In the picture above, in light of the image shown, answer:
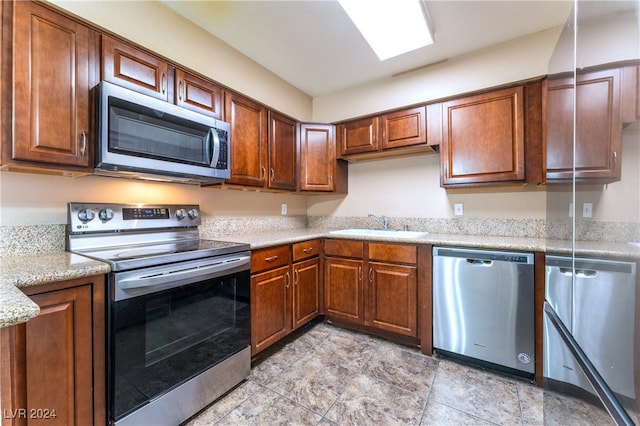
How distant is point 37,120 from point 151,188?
0.72 meters

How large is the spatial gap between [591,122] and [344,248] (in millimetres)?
Result: 1798

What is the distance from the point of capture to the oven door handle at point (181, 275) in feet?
4.00

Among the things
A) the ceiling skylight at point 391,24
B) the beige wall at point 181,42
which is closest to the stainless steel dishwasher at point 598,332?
the ceiling skylight at point 391,24

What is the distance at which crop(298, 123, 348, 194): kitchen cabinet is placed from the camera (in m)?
2.83

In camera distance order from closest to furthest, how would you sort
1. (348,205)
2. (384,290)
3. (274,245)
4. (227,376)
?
1. (227,376)
2. (274,245)
3. (384,290)
4. (348,205)

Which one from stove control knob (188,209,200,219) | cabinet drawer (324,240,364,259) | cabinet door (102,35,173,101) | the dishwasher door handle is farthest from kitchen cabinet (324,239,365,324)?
cabinet door (102,35,173,101)

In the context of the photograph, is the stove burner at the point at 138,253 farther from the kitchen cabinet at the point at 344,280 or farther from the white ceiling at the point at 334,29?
the white ceiling at the point at 334,29

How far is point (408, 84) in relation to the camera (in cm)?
271

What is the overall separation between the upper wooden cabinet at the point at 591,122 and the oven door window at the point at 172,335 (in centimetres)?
178

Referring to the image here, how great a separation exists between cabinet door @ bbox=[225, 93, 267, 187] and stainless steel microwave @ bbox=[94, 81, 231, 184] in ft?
0.50

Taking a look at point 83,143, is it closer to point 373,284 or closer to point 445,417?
point 373,284

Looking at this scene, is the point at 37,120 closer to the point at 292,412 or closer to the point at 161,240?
the point at 161,240

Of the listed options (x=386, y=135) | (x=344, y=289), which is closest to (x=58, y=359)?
(x=344, y=289)

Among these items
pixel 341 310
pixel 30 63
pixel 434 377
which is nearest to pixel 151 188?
pixel 30 63
